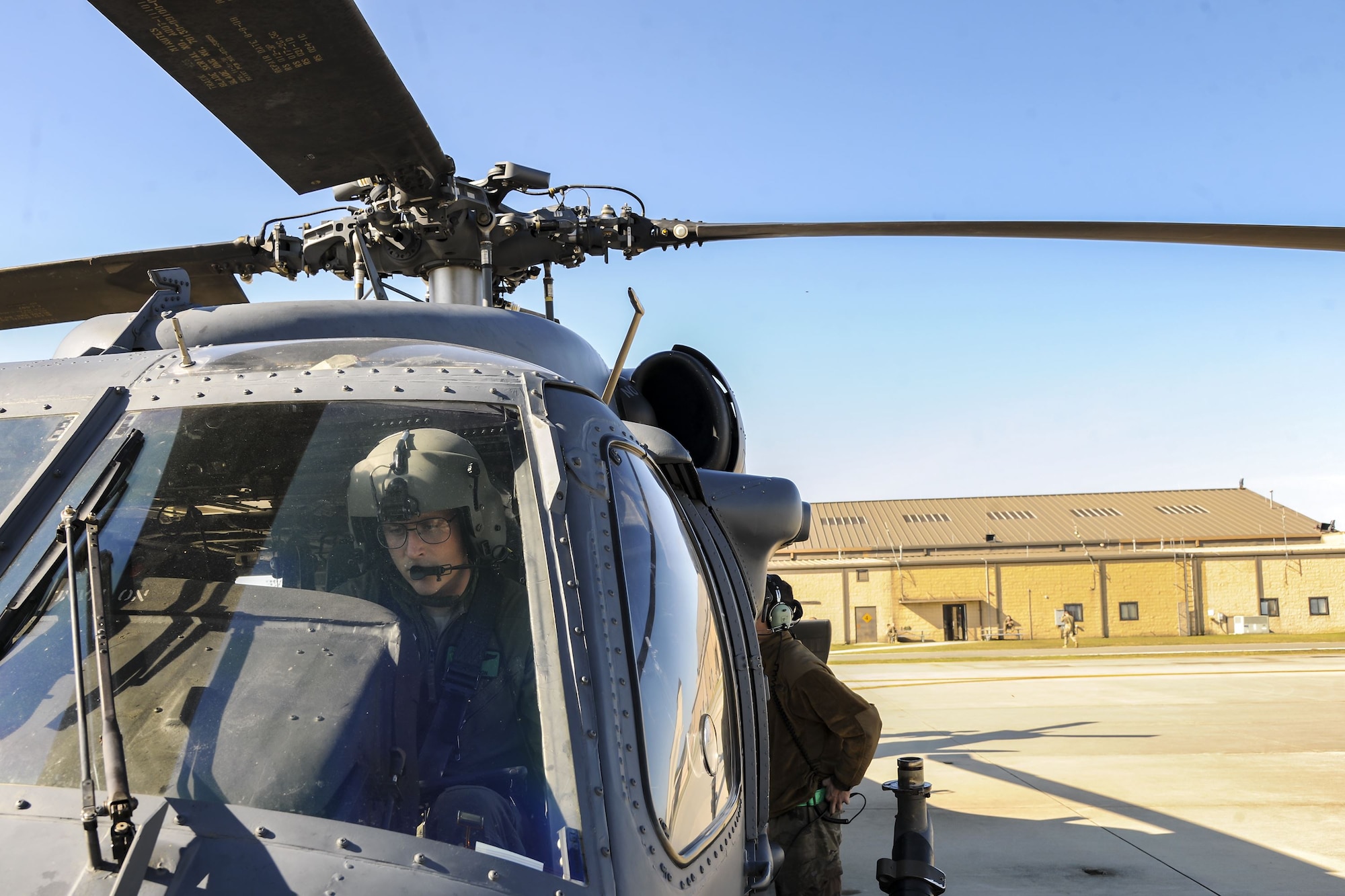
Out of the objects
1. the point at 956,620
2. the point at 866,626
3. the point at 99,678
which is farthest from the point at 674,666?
the point at 956,620

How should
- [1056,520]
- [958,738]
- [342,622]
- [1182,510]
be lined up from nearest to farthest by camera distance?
1. [342,622]
2. [958,738]
3. [1056,520]
4. [1182,510]

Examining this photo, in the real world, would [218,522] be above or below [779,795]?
above

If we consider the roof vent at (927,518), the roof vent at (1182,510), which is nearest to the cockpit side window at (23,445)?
the roof vent at (927,518)

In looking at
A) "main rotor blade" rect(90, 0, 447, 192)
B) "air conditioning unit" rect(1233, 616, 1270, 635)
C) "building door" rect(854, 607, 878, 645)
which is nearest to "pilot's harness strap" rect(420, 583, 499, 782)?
"main rotor blade" rect(90, 0, 447, 192)

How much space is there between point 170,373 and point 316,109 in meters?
A: 1.18

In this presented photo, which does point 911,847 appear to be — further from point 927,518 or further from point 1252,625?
point 927,518

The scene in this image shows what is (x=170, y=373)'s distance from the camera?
265cm

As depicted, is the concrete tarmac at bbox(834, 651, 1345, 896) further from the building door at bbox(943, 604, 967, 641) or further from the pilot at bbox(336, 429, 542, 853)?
the building door at bbox(943, 604, 967, 641)

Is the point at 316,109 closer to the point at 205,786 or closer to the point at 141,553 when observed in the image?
the point at 141,553

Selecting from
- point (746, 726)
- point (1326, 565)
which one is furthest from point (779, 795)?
point (1326, 565)

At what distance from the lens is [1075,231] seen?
13.0 feet

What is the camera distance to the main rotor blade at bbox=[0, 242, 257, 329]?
479 centimetres

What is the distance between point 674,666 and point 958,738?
10.2m

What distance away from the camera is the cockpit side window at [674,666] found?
2.20 metres
